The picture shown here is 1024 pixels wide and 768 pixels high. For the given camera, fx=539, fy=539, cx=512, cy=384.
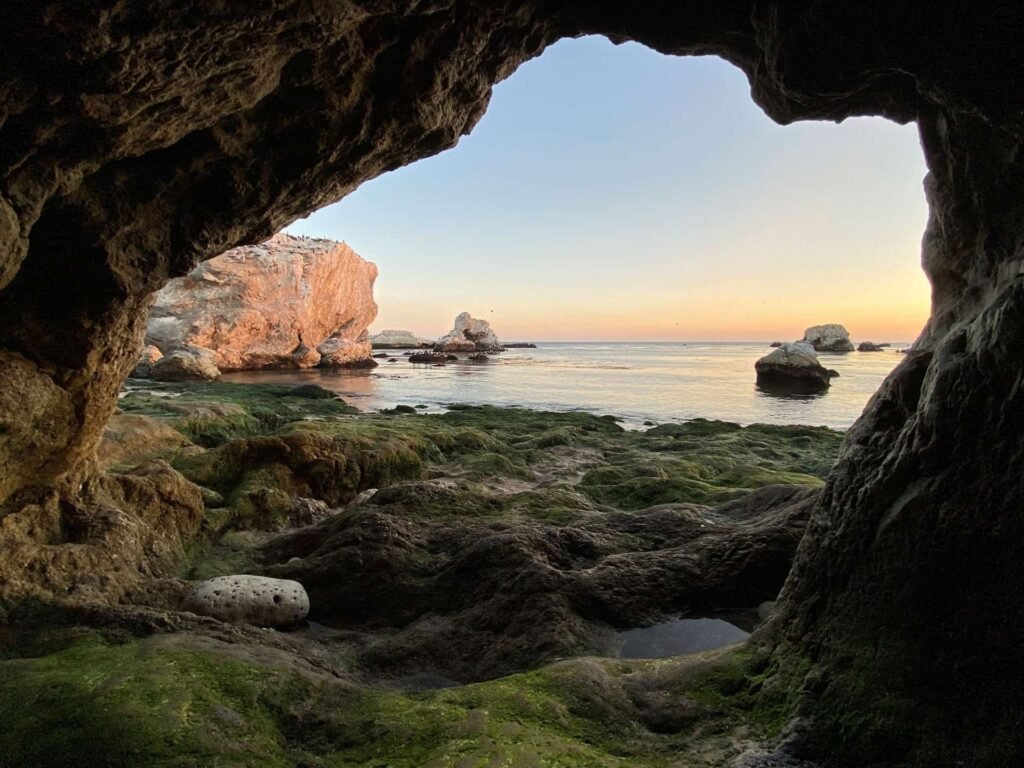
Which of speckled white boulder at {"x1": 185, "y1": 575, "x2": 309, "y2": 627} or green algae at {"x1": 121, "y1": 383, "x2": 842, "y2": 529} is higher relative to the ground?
green algae at {"x1": 121, "y1": 383, "x2": 842, "y2": 529}

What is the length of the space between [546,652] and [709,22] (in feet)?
18.0

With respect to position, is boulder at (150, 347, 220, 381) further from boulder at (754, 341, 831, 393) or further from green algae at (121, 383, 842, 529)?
boulder at (754, 341, 831, 393)

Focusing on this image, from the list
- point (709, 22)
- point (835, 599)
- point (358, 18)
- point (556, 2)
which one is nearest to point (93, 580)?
point (358, 18)

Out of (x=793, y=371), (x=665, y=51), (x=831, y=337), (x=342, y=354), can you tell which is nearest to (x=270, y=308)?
(x=342, y=354)

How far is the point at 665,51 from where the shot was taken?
5.20 m

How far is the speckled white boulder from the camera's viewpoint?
4.48 m

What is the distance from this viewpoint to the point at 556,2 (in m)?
4.69

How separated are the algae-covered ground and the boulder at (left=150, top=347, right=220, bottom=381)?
97.1ft

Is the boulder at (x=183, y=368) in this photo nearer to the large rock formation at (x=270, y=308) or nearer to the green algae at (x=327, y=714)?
the large rock formation at (x=270, y=308)

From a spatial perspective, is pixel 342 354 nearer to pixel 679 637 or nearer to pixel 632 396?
pixel 632 396

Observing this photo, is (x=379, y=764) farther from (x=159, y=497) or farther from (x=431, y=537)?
(x=159, y=497)

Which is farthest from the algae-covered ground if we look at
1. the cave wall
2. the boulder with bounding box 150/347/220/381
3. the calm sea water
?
the boulder with bounding box 150/347/220/381

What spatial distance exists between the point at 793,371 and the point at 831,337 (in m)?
59.6

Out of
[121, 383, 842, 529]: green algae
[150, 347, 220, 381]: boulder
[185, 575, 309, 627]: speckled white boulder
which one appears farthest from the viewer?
[150, 347, 220, 381]: boulder
